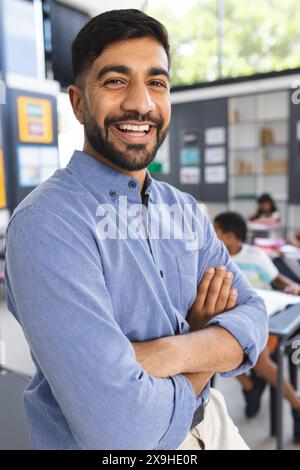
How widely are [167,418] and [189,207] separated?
58 cm

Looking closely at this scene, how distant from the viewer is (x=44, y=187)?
33.5 inches

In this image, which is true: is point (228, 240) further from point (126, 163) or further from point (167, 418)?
point (167, 418)

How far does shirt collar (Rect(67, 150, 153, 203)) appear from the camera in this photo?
94cm

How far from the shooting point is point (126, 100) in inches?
36.4

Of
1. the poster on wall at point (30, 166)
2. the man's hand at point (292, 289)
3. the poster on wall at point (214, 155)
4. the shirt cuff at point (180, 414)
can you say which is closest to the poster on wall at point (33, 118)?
the poster on wall at point (30, 166)

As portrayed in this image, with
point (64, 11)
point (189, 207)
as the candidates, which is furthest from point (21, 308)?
point (64, 11)

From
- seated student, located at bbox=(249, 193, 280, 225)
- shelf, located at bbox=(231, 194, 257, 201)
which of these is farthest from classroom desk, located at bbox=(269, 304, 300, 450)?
shelf, located at bbox=(231, 194, 257, 201)

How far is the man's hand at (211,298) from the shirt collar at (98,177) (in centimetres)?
31

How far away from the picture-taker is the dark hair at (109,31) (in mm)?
920

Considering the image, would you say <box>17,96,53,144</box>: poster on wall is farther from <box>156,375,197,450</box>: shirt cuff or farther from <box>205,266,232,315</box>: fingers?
<box>156,375,197,450</box>: shirt cuff

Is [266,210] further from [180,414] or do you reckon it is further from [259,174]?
[180,414]

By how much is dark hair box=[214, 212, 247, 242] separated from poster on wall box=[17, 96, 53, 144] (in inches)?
68.5

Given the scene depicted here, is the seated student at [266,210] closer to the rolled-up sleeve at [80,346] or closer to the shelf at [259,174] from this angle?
the shelf at [259,174]
